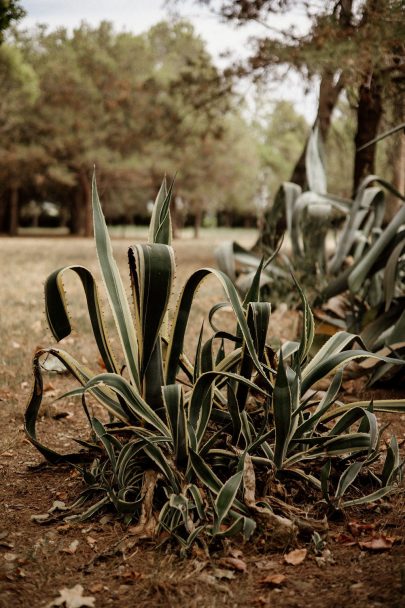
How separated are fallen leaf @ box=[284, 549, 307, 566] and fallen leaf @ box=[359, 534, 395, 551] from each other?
18 cm

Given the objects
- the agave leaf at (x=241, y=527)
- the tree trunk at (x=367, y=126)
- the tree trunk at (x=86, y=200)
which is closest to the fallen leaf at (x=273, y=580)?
the agave leaf at (x=241, y=527)

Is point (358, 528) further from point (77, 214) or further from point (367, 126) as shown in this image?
point (77, 214)

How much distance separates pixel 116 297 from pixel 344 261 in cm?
316

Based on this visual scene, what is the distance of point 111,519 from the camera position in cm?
215

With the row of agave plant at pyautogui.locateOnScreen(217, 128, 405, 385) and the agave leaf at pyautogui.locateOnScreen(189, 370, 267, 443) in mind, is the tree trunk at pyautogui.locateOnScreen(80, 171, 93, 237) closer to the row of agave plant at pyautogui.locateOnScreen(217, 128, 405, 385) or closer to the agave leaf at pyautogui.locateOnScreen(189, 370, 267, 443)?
the row of agave plant at pyautogui.locateOnScreen(217, 128, 405, 385)

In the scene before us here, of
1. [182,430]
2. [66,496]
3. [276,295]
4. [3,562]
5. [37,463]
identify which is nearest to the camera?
[3,562]

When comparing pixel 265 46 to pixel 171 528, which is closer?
pixel 171 528

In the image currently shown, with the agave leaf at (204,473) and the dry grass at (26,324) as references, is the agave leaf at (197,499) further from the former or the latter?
the dry grass at (26,324)

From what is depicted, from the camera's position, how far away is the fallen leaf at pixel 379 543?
1.94 metres

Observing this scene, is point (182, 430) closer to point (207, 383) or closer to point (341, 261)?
point (207, 383)

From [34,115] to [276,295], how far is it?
→ 19.7 meters

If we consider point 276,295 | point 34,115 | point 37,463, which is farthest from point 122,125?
point 37,463

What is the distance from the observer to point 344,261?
513 centimetres

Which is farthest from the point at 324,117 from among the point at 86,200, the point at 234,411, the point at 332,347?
the point at 86,200
